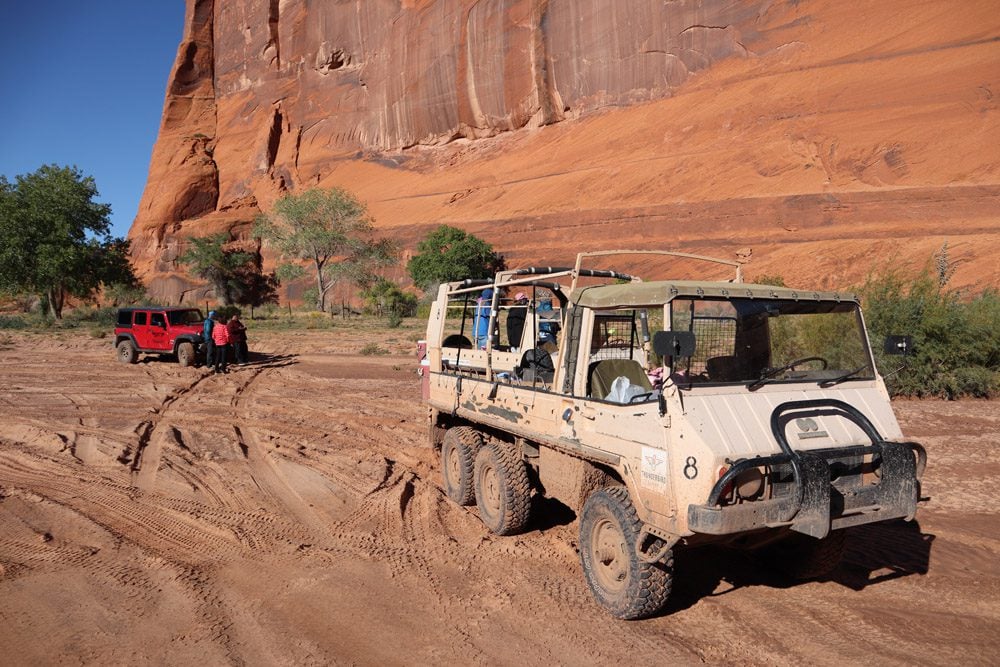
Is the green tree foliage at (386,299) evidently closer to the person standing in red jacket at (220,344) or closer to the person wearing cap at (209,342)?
the person wearing cap at (209,342)

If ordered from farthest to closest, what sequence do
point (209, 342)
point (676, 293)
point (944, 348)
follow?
1. point (209, 342)
2. point (944, 348)
3. point (676, 293)

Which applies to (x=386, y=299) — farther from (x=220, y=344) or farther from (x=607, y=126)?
(x=220, y=344)

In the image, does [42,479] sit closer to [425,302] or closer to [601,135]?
[425,302]

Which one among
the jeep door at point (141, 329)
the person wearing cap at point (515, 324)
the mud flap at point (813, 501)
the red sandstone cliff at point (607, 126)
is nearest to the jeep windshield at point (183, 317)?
the jeep door at point (141, 329)

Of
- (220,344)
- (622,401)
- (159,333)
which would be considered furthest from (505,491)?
(159,333)

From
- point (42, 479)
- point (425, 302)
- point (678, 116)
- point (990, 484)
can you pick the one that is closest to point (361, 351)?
point (42, 479)

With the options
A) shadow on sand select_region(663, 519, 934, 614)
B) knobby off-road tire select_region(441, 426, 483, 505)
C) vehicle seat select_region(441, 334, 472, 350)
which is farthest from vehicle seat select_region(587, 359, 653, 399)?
vehicle seat select_region(441, 334, 472, 350)

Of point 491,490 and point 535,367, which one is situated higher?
point 535,367

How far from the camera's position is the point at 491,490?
235 inches

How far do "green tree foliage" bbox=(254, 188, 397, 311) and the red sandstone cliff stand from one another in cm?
938

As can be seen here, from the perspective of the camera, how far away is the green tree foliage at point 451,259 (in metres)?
Result: 49.3

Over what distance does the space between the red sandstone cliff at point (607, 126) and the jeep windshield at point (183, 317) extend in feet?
101

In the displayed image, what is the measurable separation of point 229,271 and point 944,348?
6170cm

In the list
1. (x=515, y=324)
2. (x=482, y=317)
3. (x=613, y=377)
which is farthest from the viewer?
(x=482, y=317)
